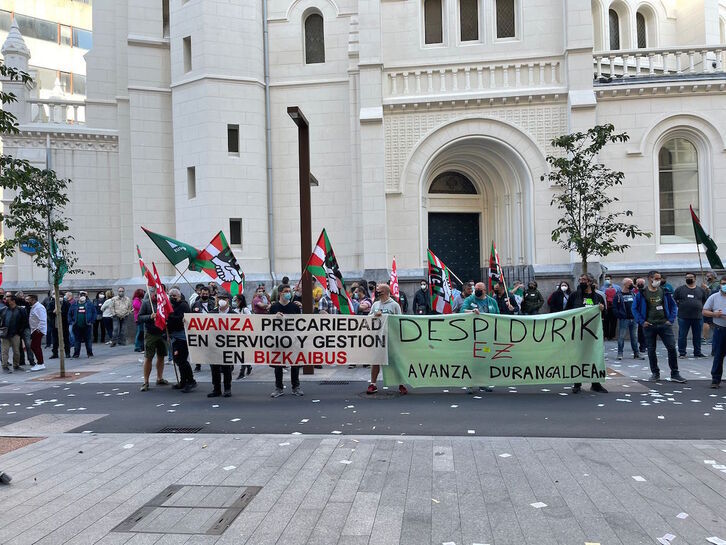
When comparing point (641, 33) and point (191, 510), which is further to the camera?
point (641, 33)

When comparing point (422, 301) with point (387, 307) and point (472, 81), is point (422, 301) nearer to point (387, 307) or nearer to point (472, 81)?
point (387, 307)

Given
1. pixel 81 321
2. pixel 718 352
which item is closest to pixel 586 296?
pixel 718 352

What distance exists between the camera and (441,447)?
23.1ft

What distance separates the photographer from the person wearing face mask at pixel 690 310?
13456 millimetres

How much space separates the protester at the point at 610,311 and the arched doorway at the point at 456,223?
492 centimetres

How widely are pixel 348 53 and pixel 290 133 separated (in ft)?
11.0

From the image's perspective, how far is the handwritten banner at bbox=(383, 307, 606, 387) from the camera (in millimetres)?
10398

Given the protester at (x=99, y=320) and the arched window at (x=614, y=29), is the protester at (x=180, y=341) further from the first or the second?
the arched window at (x=614, y=29)

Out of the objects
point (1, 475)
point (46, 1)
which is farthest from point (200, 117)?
point (46, 1)

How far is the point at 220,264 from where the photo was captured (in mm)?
14312

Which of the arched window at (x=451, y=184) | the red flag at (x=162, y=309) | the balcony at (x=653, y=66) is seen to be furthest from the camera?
the arched window at (x=451, y=184)

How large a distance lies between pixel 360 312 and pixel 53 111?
15453 millimetres

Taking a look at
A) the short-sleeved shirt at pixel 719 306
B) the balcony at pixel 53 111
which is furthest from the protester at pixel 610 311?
the balcony at pixel 53 111

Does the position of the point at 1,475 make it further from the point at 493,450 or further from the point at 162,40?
the point at 162,40
